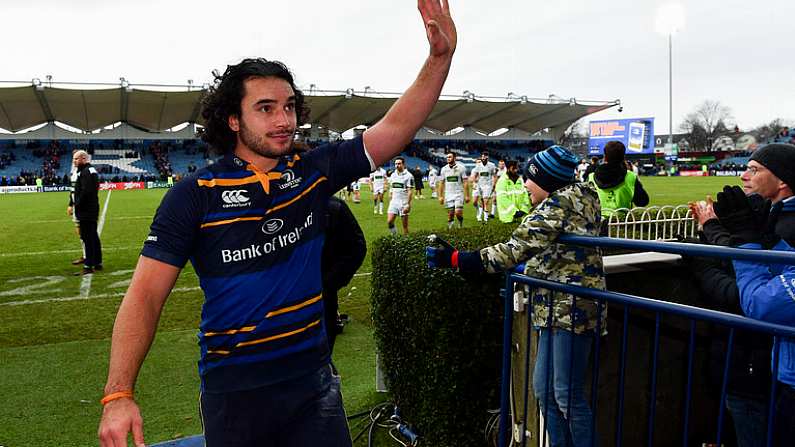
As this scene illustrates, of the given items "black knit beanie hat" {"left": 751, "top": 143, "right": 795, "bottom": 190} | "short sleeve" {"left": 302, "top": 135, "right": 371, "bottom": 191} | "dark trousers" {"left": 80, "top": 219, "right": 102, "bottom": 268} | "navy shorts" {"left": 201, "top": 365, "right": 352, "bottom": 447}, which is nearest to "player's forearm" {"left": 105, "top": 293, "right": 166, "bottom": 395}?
"navy shorts" {"left": 201, "top": 365, "right": 352, "bottom": 447}

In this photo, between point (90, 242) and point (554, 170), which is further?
point (90, 242)

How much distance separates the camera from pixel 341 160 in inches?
91.0

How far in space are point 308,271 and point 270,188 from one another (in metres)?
0.34

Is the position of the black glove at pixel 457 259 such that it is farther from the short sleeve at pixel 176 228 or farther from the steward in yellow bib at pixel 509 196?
the steward in yellow bib at pixel 509 196

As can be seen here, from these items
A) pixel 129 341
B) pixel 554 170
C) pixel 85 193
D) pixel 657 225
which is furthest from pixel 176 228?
pixel 657 225

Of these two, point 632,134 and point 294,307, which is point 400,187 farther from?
point 632,134

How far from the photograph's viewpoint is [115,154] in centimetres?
5375

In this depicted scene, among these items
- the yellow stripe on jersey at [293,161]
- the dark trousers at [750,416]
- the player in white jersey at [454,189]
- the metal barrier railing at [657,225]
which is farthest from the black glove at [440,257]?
the player in white jersey at [454,189]

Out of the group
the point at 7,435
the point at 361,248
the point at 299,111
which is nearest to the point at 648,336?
the point at 361,248

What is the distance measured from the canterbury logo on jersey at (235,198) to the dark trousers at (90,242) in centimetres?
886

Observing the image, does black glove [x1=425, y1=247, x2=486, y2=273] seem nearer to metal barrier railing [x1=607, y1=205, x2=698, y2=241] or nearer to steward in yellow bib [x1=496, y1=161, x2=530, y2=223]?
metal barrier railing [x1=607, y1=205, x2=698, y2=241]

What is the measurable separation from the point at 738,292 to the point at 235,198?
7.24ft

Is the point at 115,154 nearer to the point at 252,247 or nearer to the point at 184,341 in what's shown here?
the point at 184,341

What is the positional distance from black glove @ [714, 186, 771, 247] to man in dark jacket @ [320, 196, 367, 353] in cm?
175
